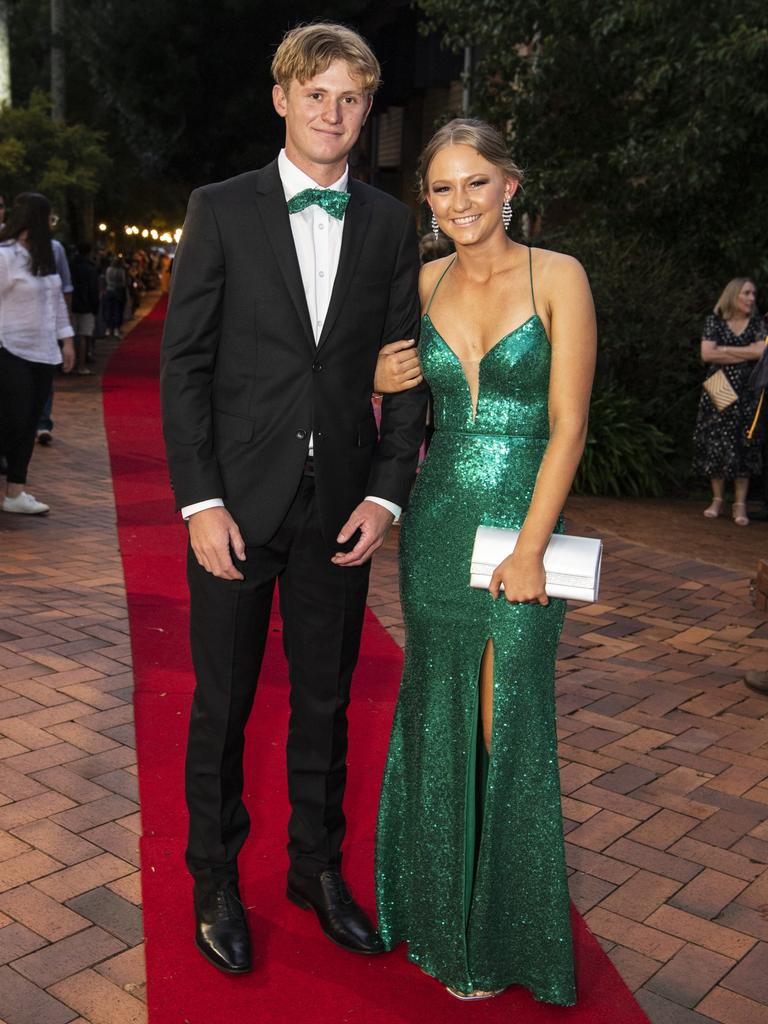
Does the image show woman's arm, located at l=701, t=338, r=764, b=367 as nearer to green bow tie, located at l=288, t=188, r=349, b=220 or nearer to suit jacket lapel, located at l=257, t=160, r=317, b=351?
green bow tie, located at l=288, t=188, r=349, b=220

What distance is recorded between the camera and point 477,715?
2.83 meters

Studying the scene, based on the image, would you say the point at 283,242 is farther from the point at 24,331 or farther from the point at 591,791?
the point at 24,331

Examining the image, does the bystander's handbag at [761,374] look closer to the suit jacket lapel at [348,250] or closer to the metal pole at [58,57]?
the suit jacket lapel at [348,250]

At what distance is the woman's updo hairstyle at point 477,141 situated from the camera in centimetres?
270

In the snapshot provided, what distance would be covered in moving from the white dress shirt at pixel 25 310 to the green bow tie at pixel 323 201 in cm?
541

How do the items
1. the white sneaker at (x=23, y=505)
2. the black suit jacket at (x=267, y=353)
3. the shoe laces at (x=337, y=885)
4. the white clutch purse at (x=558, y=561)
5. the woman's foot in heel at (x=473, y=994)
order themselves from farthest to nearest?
the white sneaker at (x=23, y=505), the shoe laces at (x=337, y=885), the woman's foot in heel at (x=473, y=994), the black suit jacket at (x=267, y=353), the white clutch purse at (x=558, y=561)

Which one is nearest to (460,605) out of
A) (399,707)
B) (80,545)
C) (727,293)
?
(399,707)

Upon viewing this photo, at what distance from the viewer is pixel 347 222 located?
2.86 m

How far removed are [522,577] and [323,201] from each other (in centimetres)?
102

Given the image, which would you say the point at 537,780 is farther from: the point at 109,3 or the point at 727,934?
the point at 109,3

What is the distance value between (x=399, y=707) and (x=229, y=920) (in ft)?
2.25

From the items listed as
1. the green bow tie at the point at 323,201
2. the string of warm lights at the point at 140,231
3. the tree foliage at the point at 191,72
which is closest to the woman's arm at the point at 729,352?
the green bow tie at the point at 323,201

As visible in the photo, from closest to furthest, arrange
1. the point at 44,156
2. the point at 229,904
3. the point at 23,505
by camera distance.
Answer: the point at 229,904
the point at 23,505
the point at 44,156

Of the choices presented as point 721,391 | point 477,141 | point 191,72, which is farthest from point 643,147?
point 191,72
